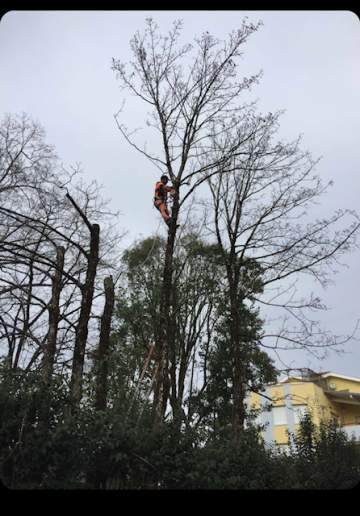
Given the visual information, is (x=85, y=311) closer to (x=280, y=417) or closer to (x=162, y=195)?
(x=162, y=195)

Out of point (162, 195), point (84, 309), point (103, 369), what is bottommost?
point (103, 369)

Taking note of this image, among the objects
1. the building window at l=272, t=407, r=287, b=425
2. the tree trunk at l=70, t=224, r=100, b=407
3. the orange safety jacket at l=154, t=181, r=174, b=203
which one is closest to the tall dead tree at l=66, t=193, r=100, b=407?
the tree trunk at l=70, t=224, r=100, b=407

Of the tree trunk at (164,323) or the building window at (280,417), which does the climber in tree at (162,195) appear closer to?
the tree trunk at (164,323)

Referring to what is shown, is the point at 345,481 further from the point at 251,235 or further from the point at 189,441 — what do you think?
the point at 251,235

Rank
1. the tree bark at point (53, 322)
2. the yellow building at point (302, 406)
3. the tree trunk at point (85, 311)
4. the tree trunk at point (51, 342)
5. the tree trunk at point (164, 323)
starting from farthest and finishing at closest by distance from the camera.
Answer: the yellow building at point (302, 406) → the tree trunk at point (164, 323) → the tree bark at point (53, 322) → the tree trunk at point (85, 311) → the tree trunk at point (51, 342)

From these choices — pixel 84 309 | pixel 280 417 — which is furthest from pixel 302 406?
pixel 84 309

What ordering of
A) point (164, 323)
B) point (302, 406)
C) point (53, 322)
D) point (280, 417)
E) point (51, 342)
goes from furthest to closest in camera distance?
point (280, 417) → point (302, 406) → point (53, 322) → point (51, 342) → point (164, 323)

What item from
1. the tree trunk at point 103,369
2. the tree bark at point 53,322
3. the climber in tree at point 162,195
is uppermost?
the climber in tree at point 162,195

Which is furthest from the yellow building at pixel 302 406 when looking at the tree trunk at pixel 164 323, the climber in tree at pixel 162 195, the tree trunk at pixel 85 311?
the tree trunk at pixel 85 311

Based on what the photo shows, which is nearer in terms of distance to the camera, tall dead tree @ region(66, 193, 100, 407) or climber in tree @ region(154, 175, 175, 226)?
tall dead tree @ region(66, 193, 100, 407)

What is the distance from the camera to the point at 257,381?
723 inches

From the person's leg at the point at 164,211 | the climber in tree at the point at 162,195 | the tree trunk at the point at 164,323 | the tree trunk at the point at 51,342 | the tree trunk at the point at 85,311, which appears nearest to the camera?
the tree trunk at the point at 51,342

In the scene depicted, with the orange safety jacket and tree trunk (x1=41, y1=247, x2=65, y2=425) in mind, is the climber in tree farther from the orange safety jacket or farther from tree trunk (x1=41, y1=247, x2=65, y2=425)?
tree trunk (x1=41, y1=247, x2=65, y2=425)
